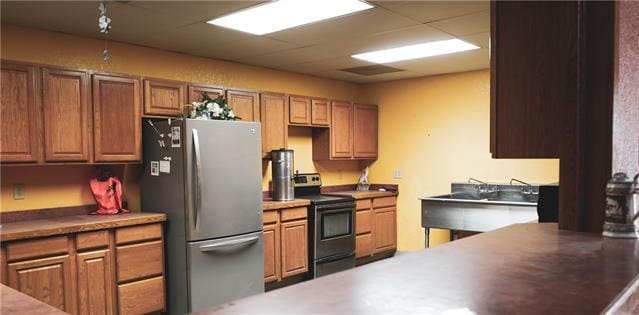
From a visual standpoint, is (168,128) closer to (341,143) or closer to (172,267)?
(172,267)

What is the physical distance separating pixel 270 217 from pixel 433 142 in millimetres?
2409

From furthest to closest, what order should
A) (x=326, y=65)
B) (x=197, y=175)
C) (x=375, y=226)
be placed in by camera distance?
(x=375, y=226), (x=326, y=65), (x=197, y=175)

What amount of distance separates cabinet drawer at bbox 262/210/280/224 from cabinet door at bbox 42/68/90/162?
1.61 meters

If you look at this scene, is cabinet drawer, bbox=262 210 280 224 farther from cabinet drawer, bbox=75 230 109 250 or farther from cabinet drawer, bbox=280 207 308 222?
cabinet drawer, bbox=75 230 109 250

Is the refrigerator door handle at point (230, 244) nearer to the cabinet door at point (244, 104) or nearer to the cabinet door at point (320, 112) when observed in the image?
the cabinet door at point (244, 104)

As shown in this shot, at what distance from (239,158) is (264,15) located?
4.14 feet

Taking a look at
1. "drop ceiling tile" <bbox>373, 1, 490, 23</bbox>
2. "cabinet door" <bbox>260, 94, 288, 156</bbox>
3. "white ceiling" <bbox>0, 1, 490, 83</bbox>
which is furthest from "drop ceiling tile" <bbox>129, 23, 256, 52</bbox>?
"drop ceiling tile" <bbox>373, 1, 490, 23</bbox>

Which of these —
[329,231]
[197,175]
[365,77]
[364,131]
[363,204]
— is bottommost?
[329,231]

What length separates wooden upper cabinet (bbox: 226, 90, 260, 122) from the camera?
14.6 ft

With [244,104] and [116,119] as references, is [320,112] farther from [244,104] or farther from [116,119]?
[116,119]

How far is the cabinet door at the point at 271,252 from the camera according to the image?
4.43 meters

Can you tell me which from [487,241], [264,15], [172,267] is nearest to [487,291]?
[487,241]

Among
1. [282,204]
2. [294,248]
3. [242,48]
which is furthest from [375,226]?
[242,48]

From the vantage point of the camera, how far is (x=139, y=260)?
352cm
